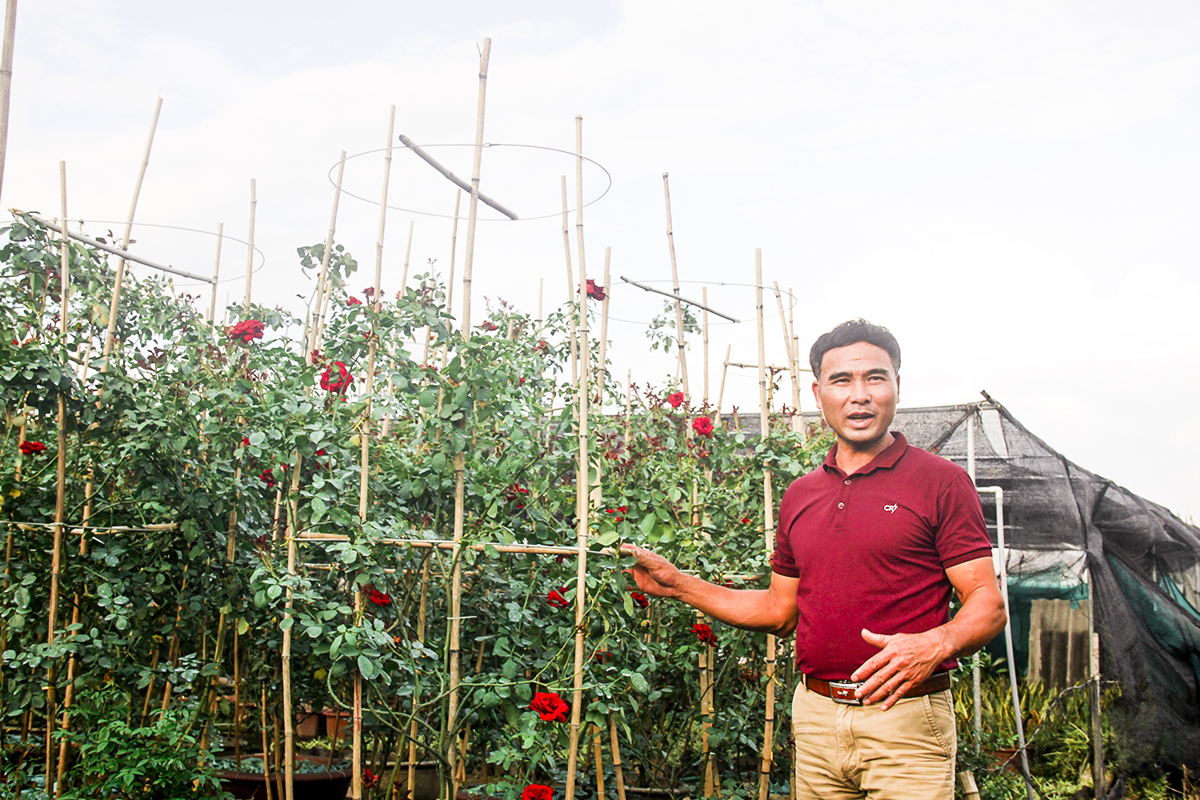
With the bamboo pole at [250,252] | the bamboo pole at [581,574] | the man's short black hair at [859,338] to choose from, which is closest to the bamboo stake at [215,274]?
the bamboo pole at [250,252]

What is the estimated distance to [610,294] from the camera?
14.5 feet

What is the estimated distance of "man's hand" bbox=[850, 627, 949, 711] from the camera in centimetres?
147

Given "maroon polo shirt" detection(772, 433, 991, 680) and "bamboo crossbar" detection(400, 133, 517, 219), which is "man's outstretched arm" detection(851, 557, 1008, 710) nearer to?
"maroon polo shirt" detection(772, 433, 991, 680)

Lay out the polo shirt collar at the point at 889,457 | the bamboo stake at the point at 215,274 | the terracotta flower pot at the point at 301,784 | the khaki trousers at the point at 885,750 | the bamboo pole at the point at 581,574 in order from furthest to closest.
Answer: the bamboo stake at the point at 215,274
the terracotta flower pot at the point at 301,784
the bamboo pole at the point at 581,574
the polo shirt collar at the point at 889,457
the khaki trousers at the point at 885,750

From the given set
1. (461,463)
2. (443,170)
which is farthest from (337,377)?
(443,170)

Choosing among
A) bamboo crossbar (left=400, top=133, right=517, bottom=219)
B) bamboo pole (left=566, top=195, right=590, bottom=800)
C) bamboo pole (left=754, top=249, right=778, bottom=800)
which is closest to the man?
bamboo pole (left=566, top=195, right=590, bottom=800)

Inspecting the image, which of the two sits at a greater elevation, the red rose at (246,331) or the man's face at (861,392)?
the red rose at (246,331)

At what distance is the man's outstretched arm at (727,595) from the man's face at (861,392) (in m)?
0.41

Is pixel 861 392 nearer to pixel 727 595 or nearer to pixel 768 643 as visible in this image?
pixel 727 595

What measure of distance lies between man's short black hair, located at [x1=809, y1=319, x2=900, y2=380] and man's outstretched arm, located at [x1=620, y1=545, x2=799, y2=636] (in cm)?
53

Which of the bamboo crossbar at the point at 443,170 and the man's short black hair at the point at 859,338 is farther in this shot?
the bamboo crossbar at the point at 443,170

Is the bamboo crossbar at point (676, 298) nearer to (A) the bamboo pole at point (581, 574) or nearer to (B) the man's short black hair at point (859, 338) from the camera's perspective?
(A) the bamboo pole at point (581, 574)

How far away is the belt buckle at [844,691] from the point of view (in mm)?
1648

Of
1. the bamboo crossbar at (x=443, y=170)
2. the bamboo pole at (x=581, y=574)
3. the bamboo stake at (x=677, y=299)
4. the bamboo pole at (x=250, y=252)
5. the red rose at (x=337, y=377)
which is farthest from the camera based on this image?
the bamboo stake at (x=677, y=299)
